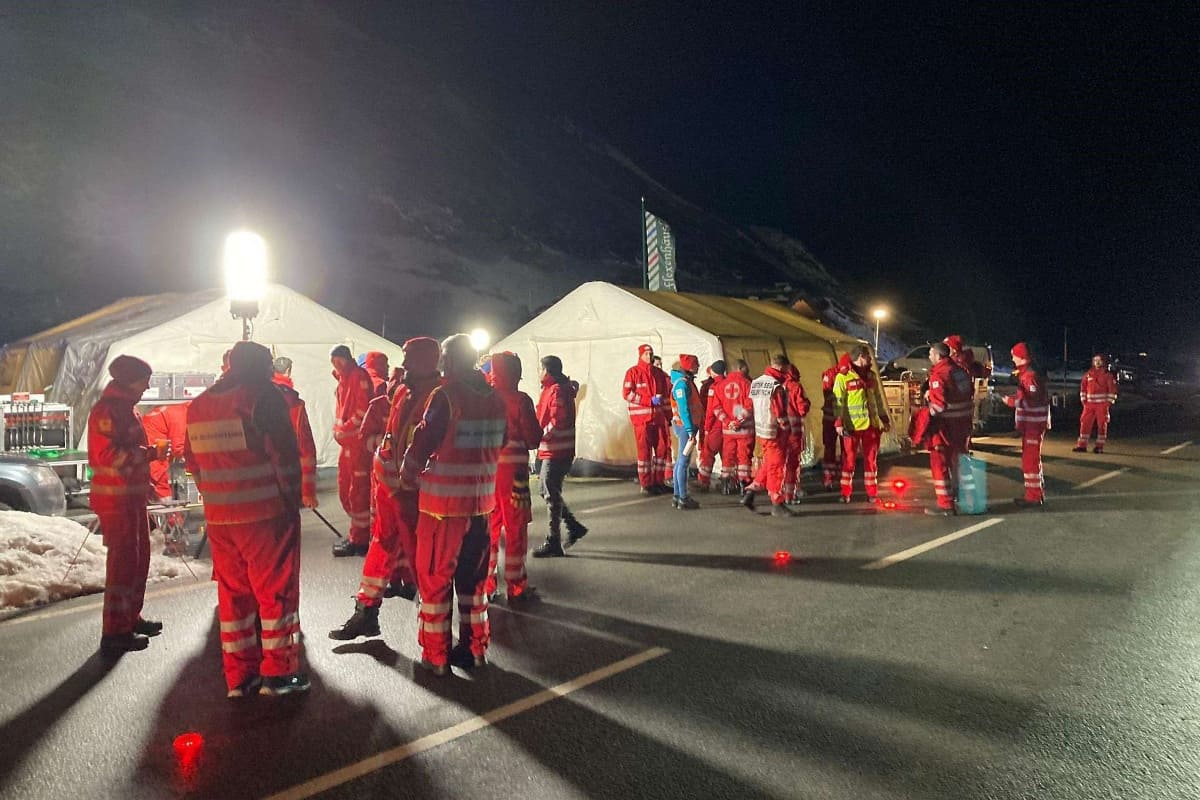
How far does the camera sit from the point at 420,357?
15.9 ft

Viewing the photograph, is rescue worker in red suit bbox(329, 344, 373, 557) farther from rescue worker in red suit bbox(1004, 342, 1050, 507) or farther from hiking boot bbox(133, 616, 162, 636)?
rescue worker in red suit bbox(1004, 342, 1050, 507)

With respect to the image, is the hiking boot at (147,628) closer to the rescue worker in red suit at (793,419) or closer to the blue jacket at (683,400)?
the blue jacket at (683,400)

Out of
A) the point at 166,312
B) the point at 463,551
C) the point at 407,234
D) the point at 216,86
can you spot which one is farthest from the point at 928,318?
the point at 463,551

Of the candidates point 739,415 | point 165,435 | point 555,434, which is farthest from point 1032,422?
point 165,435

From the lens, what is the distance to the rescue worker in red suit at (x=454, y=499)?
14.1 feet

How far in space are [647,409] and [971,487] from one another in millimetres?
4226

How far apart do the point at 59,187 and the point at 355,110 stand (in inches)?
1680

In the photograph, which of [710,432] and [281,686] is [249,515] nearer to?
[281,686]

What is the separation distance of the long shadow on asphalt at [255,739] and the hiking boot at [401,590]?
1.74 meters

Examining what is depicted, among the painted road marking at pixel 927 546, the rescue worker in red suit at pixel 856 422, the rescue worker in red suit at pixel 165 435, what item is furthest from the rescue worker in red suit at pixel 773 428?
the rescue worker in red suit at pixel 165 435

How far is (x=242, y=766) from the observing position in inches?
132

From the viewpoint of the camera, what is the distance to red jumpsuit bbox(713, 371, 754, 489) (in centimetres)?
994

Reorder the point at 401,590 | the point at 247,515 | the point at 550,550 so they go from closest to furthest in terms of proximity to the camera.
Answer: the point at 247,515 → the point at 401,590 → the point at 550,550

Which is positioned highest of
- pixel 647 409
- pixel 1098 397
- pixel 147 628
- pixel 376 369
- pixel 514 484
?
pixel 376 369
